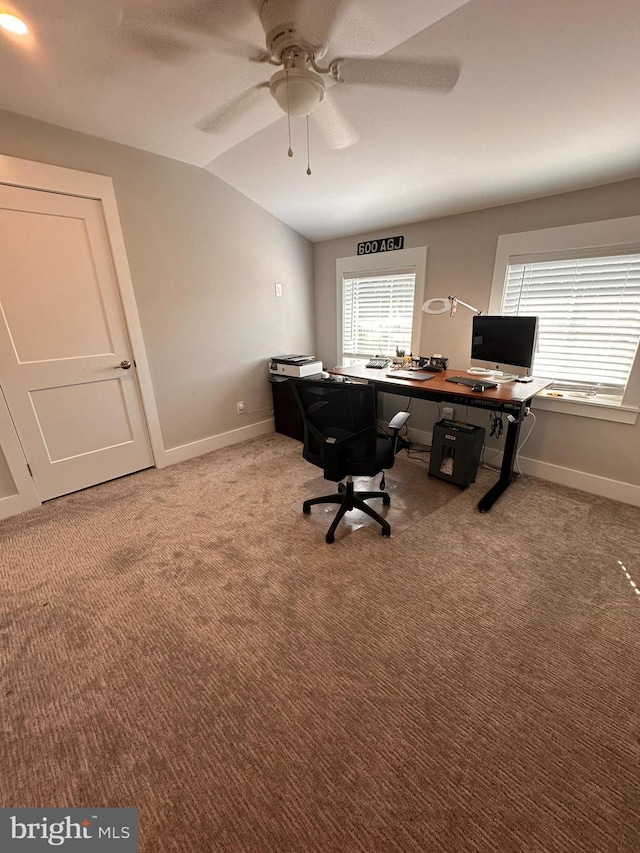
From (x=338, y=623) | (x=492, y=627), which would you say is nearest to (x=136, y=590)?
(x=338, y=623)

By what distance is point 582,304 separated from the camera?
2.27 metres

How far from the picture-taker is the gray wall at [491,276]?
2.14 m

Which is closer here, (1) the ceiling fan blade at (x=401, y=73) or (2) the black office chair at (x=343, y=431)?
(1) the ceiling fan blade at (x=401, y=73)

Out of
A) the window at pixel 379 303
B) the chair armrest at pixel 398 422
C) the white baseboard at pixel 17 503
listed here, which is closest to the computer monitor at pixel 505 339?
the window at pixel 379 303

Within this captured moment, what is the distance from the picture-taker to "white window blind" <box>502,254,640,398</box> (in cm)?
212

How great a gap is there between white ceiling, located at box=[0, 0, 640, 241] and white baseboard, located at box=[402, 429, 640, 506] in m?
1.93

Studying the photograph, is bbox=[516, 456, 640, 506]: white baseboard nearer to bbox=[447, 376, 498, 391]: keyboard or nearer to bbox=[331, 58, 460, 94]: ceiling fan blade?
bbox=[447, 376, 498, 391]: keyboard

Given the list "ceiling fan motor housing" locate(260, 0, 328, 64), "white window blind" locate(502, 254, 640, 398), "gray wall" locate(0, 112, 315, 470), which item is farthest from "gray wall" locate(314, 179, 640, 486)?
"ceiling fan motor housing" locate(260, 0, 328, 64)

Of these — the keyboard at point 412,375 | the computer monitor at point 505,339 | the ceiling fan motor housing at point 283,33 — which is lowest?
the keyboard at point 412,375

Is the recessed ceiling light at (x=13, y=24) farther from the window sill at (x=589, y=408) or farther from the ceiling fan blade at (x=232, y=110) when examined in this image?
the window sill at (x=589, y=408)

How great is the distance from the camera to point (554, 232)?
2.23 m

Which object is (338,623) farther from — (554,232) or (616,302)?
(554,232)

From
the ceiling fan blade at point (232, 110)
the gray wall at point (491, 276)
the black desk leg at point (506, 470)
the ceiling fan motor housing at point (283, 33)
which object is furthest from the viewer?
the black desk leg at point (506, 470)

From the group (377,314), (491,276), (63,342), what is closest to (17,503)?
(63,342)
